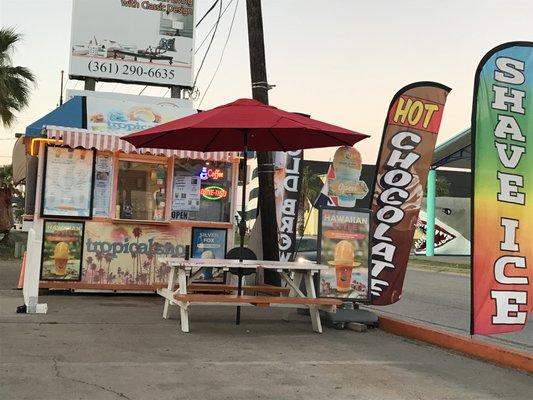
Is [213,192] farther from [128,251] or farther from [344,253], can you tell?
[344,253]

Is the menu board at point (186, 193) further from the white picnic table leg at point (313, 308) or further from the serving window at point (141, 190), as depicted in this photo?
the white picnic table leg at point (313, 308)

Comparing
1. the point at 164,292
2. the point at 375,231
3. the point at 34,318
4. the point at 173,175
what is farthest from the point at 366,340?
the point at 173,175

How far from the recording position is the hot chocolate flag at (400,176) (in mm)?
8570

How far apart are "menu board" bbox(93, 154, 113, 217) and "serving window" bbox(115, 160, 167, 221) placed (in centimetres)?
21

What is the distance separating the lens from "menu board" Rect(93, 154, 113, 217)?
35.0 feet

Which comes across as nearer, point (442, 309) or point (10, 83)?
point (442, 309)

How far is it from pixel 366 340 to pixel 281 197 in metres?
4.89

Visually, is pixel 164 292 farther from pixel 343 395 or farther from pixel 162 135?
pixel 343 395

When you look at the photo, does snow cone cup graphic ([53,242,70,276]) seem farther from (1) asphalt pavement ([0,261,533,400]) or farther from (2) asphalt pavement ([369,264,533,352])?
(2) asphalt pavement ([369,264,533,352])

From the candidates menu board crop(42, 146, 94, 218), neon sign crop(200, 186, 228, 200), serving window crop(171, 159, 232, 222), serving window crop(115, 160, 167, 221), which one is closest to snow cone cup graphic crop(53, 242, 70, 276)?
menu board crop(42, 146, 94, 218)

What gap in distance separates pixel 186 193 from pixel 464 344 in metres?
5.90

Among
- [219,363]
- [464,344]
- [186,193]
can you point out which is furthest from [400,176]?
[186,193]

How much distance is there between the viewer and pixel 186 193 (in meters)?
11.2

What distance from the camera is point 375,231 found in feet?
28.6
